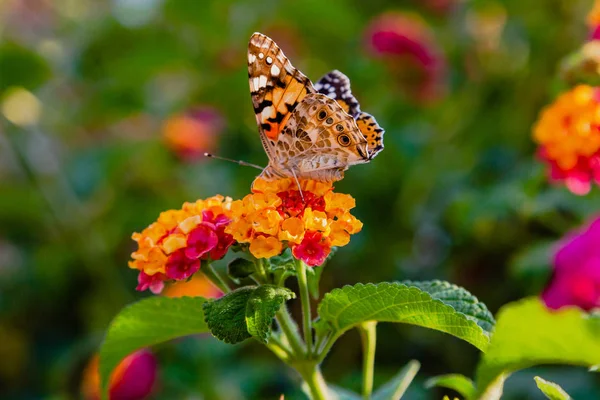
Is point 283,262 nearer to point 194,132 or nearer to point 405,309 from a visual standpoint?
point 405,309

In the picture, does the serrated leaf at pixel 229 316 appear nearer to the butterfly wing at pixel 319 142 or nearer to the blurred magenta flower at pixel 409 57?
the butterfly wing at pixel 319 142

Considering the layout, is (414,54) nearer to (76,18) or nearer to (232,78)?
(232,78)

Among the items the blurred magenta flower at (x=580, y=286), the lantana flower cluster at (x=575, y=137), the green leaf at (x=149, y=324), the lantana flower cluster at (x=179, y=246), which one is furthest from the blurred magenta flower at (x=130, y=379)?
the blurred magenta flower at (x=580, y=286)

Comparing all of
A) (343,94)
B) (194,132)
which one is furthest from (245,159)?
(343,94)

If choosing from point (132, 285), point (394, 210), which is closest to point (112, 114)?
point (132, 285)

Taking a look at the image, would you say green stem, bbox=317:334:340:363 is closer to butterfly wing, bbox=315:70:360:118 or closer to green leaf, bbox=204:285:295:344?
green leaf, bbox=204:285:295:344

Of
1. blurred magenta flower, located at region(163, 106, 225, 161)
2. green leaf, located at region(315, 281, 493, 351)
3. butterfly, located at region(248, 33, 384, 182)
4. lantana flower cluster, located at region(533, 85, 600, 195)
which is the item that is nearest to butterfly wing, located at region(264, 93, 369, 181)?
butterfly, located at region(248, 33, 384, 182)

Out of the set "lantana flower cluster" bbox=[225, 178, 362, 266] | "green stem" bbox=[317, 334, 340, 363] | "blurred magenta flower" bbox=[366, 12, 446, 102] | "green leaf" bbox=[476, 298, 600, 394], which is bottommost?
"green leaf" bbox=[476, 298, 600, 394]
